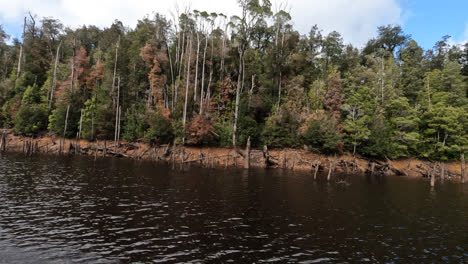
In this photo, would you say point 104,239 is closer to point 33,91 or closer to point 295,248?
point 295,248

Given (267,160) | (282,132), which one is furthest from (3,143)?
(282,132)

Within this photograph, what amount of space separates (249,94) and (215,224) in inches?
1490

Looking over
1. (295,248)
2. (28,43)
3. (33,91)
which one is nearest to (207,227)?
(295,248)

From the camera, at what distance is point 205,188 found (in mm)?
21188

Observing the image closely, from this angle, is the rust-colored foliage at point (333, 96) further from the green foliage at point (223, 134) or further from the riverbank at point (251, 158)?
the green foliage at point (223, 134)

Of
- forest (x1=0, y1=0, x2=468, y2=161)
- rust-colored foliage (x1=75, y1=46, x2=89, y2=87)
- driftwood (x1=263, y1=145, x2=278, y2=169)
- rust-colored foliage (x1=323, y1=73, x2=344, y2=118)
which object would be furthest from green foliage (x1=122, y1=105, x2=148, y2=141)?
rust-colored foliage (x1=323, y1=73, x2=344, y2=118)

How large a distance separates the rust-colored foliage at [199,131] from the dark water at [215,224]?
20.4 metres

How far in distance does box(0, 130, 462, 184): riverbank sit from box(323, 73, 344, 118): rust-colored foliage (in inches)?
370

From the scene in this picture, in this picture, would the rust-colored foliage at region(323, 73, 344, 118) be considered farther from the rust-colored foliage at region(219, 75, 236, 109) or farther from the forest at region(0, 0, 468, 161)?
the rust-colored foliage at region(219, 75, 236, 109)

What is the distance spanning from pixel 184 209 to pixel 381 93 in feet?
146

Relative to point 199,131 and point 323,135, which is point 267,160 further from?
point 199,131

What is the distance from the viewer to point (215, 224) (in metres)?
12.5

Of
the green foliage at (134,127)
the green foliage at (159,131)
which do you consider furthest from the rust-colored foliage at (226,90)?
the green foliage at (134,127)

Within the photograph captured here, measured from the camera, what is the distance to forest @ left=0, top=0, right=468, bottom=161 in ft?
136
